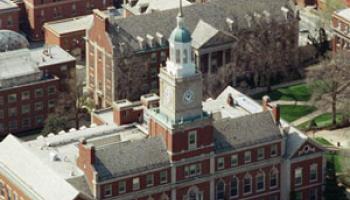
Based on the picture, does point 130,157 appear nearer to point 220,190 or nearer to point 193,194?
point 193,194

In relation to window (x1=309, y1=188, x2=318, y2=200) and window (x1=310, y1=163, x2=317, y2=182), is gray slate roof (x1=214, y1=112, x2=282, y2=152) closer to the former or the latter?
window (x1=310, y1=163, x2=317, y2=182)

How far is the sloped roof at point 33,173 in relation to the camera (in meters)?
161

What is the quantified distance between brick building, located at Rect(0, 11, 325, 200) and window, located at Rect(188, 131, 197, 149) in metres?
0.12

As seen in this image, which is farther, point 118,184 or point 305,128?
point 305,128

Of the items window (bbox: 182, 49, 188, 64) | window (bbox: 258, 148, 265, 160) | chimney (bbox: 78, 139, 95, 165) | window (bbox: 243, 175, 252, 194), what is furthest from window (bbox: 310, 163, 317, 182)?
chimney (bbox: 78, 139, 95, 165)

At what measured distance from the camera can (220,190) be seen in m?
170

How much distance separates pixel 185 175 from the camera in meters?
167

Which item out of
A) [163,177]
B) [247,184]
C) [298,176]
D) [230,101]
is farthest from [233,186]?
[230,101]

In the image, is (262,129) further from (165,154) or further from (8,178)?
(8,178)

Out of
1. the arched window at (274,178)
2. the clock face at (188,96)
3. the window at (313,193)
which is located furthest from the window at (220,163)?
the window at (313,193)

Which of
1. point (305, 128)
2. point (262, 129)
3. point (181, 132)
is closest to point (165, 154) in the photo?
point (181, 132)

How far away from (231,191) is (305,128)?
97.9 ft

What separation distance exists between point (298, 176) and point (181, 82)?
22.2m

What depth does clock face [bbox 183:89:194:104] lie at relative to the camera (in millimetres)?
164000
